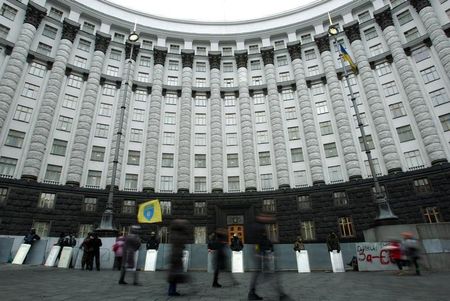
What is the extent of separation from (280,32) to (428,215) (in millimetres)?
30814

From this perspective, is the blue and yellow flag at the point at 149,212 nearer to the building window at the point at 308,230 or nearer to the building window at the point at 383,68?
the building window at the point at 308,230

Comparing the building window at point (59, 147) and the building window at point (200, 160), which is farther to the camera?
the building window at point (200, 160)

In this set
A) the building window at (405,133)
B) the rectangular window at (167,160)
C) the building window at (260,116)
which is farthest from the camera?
the building window at (260,116)

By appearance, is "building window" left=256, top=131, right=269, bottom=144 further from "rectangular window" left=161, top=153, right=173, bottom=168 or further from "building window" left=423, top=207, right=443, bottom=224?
"building window" left=423, top=207, right=443, bottom=224

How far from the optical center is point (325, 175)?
30656 mm

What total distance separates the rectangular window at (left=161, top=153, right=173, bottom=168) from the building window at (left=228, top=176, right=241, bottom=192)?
763cm

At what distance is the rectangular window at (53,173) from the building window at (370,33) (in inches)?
1621

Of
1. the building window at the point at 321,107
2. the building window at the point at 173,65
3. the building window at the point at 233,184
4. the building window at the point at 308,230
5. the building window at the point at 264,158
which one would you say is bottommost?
the building window at the point at 308,230

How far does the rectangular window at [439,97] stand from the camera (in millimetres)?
27677

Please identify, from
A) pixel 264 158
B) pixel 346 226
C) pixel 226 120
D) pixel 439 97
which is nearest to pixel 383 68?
pixel 439 97

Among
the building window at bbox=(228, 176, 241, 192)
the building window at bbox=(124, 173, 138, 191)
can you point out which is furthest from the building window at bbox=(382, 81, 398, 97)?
the building window at bbox=(124, 173, 138, 191)

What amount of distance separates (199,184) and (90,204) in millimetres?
12140

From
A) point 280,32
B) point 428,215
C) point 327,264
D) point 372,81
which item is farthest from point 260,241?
point 280,32

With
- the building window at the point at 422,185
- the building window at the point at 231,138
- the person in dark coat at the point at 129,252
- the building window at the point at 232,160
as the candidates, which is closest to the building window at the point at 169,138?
the building window at the point at 231,138
